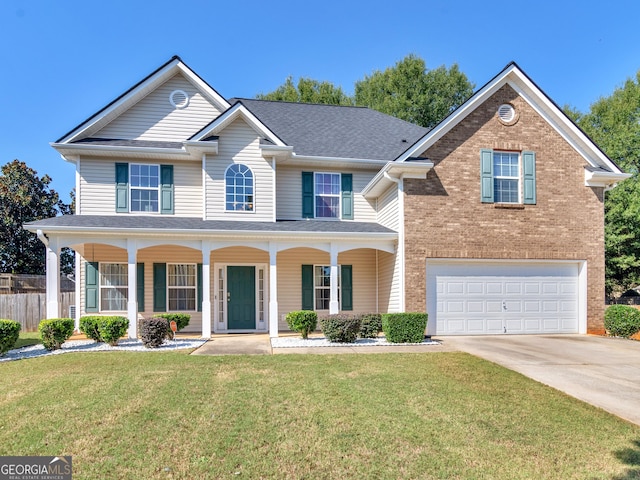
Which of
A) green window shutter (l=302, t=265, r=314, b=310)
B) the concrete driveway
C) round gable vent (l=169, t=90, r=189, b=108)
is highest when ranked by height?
round gable vent (l=169, t=90, r=189, b=108)

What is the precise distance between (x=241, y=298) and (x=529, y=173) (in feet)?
33.6

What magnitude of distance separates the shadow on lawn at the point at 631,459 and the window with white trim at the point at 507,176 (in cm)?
1021

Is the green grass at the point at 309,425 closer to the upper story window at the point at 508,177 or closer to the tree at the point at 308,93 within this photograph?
the upper story window at the point at 508,177

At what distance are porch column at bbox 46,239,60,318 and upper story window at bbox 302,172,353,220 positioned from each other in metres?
7.94

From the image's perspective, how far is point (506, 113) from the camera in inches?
585

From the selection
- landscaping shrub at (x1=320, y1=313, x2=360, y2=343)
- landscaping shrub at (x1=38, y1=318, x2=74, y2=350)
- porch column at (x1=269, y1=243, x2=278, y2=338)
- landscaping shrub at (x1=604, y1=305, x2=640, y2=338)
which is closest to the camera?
landscaping shrub at (x1=38, y1=318, x2=74, y2=350)

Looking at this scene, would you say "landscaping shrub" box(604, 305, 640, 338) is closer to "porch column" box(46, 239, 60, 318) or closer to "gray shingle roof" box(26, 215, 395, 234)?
"gray shingle roof" box(26, 215, 395, 234)

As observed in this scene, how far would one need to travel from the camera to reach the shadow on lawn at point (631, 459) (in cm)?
481

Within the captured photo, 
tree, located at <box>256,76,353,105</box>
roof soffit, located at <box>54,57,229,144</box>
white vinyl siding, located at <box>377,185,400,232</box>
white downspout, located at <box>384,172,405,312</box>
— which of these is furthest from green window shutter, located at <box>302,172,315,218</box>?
tree, located at <box>256,76,353,105</box>

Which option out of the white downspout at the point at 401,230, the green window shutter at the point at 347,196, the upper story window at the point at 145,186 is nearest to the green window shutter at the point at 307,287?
the green window shutter at the point at 347,196

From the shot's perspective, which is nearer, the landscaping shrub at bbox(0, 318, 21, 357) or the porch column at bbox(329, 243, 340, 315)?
the landscaping shrub at bbox(0, 318, 21, 357)

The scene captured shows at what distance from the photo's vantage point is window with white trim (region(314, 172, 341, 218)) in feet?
54.9

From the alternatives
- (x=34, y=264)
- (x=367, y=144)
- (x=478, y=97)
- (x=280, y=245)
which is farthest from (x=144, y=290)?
(x=34, y=264)

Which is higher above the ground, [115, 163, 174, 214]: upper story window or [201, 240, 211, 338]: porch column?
[115, 163, 174, 214]: upper story window
